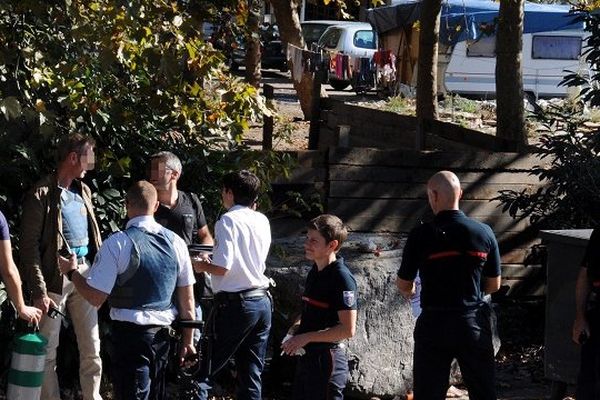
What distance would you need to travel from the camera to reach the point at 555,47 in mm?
29516

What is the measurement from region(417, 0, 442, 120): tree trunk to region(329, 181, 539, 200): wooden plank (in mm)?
4592

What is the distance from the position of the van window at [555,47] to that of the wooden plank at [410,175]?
65.7 feet

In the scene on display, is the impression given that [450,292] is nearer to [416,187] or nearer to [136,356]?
[136,356]

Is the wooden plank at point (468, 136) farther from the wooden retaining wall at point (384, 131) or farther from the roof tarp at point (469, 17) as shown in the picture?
the roof tarp at point (469, 17)

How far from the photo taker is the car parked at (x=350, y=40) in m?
32.4

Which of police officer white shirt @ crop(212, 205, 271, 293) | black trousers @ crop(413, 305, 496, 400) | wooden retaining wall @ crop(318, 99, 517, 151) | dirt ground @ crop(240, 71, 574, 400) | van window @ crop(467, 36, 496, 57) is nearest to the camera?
black trousers @ crop(413, 305, 496, 400)

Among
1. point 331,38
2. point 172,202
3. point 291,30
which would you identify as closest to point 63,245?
point 172,202

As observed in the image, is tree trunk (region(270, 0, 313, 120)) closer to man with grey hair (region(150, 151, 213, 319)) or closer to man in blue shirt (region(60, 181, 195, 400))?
man with grey hair (region(150, 151, 213, 319))

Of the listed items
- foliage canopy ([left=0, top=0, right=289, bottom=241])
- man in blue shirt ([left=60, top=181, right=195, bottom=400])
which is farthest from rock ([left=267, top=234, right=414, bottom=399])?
man in blue shirt ([left=60, top=181, right=195, bottom=400])

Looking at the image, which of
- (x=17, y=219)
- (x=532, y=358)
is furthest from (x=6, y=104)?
(x=532, y=358)

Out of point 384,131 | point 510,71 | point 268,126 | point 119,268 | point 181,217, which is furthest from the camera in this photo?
point 384,131

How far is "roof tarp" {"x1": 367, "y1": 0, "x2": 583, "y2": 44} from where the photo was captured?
27094 mm

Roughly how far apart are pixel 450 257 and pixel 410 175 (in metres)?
3.58

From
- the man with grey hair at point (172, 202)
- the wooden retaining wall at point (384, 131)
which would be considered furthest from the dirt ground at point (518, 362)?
the wooden retaining wall at point (384, 131)
